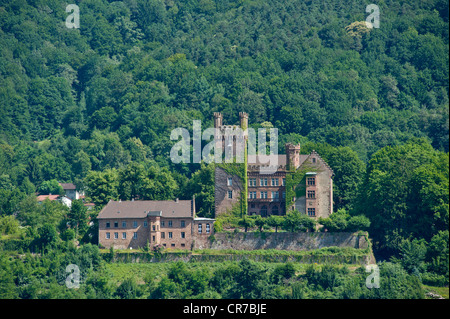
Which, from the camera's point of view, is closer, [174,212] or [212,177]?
[174,212]

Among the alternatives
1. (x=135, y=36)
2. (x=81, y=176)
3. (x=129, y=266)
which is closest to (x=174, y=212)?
(x=129, y=266)

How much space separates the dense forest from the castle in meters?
2.76

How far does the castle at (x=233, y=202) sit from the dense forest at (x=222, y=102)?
9.04 feet

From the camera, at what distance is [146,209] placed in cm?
9206

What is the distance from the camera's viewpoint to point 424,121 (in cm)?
12950

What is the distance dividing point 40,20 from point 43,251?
96.0 meters

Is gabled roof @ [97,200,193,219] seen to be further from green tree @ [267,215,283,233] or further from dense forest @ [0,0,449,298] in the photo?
green tree @ [267,215,283,233]

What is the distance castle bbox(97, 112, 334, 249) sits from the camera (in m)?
91.0

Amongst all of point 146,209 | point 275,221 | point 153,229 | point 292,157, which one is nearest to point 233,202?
point 275,221

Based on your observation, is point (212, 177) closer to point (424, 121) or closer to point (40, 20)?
point (424, 121)

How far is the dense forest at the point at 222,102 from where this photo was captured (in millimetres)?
93125
